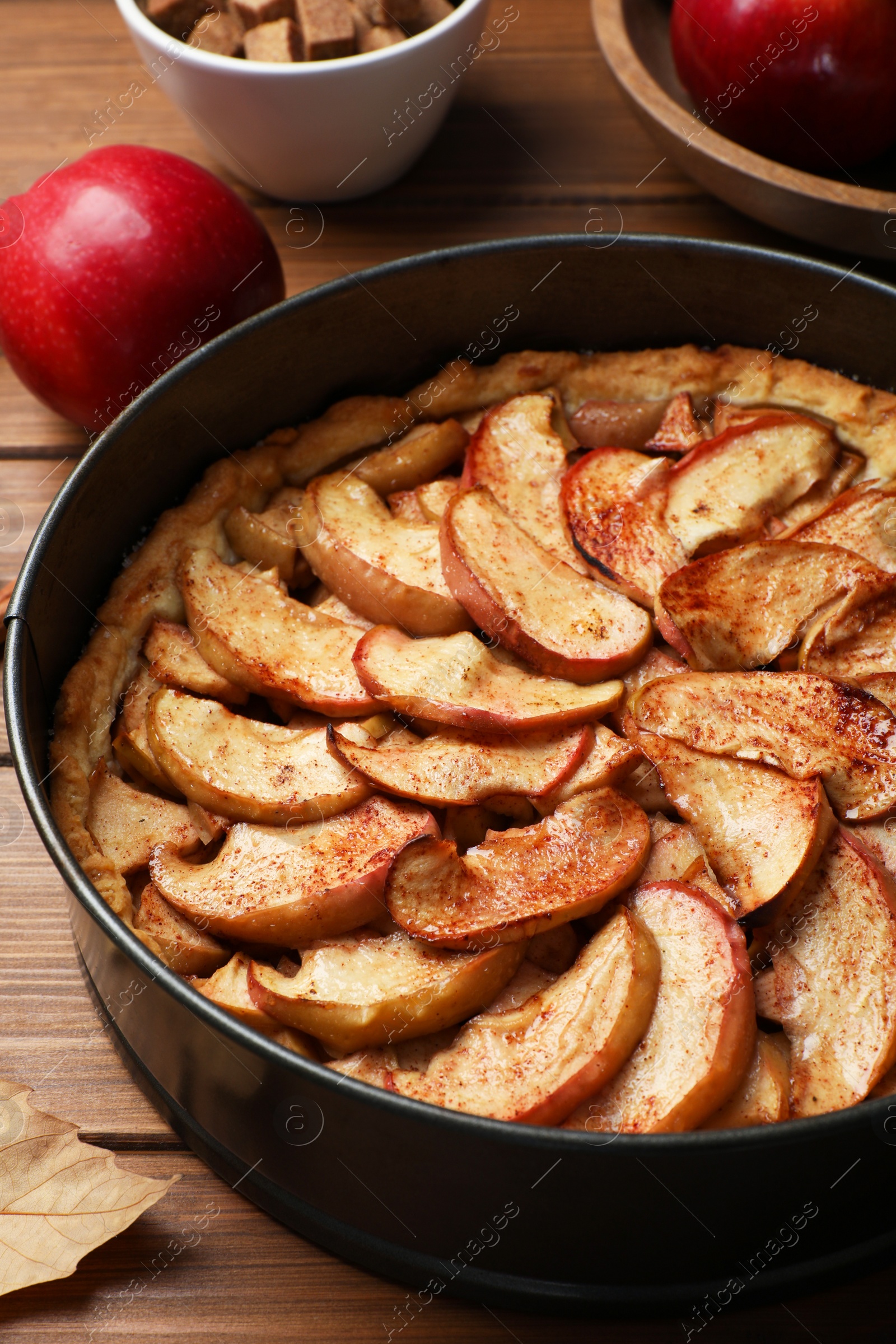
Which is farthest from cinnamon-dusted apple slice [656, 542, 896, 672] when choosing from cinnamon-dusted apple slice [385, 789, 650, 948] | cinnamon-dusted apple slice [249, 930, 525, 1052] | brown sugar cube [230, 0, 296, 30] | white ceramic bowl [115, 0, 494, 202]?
brown sugar cube [230, 0, 296, 30]

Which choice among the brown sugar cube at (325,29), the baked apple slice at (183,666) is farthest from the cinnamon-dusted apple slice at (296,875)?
the brown sugar cube at (325,29)

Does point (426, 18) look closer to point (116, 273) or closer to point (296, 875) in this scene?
point (116, 273)

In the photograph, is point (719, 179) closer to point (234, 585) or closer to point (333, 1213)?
point (234, 585)

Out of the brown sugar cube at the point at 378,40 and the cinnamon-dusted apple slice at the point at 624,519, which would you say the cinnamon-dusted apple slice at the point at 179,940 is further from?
the brown sugar cube at the point at 378,40

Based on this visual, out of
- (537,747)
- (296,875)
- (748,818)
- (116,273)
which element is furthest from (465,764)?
(116,273)

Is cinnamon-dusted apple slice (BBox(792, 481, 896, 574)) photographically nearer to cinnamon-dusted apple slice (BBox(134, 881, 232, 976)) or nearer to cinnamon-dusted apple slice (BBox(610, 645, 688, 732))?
cinnamon-dusted apple slice (BBox(610, 645, 688, 732))
